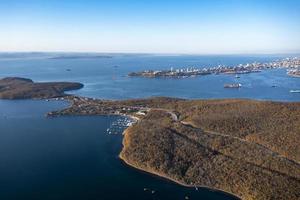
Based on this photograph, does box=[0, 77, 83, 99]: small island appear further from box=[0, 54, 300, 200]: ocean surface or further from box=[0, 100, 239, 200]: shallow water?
box=[0, 100, 239, 200]: shallow water

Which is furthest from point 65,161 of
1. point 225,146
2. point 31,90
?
point 31,90

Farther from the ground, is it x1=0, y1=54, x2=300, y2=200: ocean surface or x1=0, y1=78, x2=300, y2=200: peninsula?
x1=0, y1=78, x2=300, y2=200: peninsula

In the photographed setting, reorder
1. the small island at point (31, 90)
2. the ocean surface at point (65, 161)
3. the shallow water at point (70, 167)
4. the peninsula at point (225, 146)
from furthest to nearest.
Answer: the small island at point (31, 90)
the peninsula at point (225, 146)
the ocean surface at point (65, 161)
the shallow water at point (70, 167)

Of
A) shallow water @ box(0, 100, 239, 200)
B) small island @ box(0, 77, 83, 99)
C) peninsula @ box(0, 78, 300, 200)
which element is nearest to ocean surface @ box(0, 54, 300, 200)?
shallow water @ box(0, 100, 239, 200)

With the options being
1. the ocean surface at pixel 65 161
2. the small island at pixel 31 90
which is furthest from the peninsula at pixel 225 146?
the small island at pixel 31 90

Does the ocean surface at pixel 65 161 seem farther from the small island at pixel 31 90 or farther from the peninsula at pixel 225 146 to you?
the small island at pixel 31 90

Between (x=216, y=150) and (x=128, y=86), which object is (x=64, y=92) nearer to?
(x=128, y=86)

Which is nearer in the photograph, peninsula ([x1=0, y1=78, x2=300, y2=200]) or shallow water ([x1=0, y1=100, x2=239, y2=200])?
shallow water ([x1=0, y1=100, x2=239, y2=200])

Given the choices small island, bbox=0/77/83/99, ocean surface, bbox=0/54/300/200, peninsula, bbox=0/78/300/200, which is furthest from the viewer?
small island, bbox=0/77/83/99
